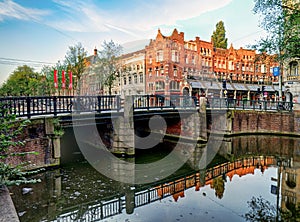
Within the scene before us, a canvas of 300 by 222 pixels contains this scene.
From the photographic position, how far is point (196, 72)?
4062cm

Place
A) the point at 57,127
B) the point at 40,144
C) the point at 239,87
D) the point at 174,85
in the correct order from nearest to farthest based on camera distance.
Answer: the point at 40,144
the point at 57,127
the point at 174,85
the point at 239,87

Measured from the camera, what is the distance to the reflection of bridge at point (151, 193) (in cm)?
766

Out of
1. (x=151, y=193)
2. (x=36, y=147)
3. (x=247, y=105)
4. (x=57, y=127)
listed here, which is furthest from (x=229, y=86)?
(x=36, y=147)

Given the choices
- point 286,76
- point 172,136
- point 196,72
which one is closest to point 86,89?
point 196,72

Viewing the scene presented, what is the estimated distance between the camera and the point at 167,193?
30.9 ft

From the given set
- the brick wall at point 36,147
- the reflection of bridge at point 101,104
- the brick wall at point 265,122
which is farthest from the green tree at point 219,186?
the brick wall at point 265,122

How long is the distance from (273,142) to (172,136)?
8.21m

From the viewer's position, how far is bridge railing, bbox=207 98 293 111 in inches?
849

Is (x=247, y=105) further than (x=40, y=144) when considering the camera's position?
Yes

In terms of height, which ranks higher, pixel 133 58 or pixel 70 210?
pixel 133 58

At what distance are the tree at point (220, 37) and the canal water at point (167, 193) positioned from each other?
145 ft

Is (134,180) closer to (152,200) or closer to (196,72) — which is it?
(152,200)

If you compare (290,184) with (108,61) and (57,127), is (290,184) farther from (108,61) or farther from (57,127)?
(108,61)

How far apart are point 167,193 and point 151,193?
630mm
